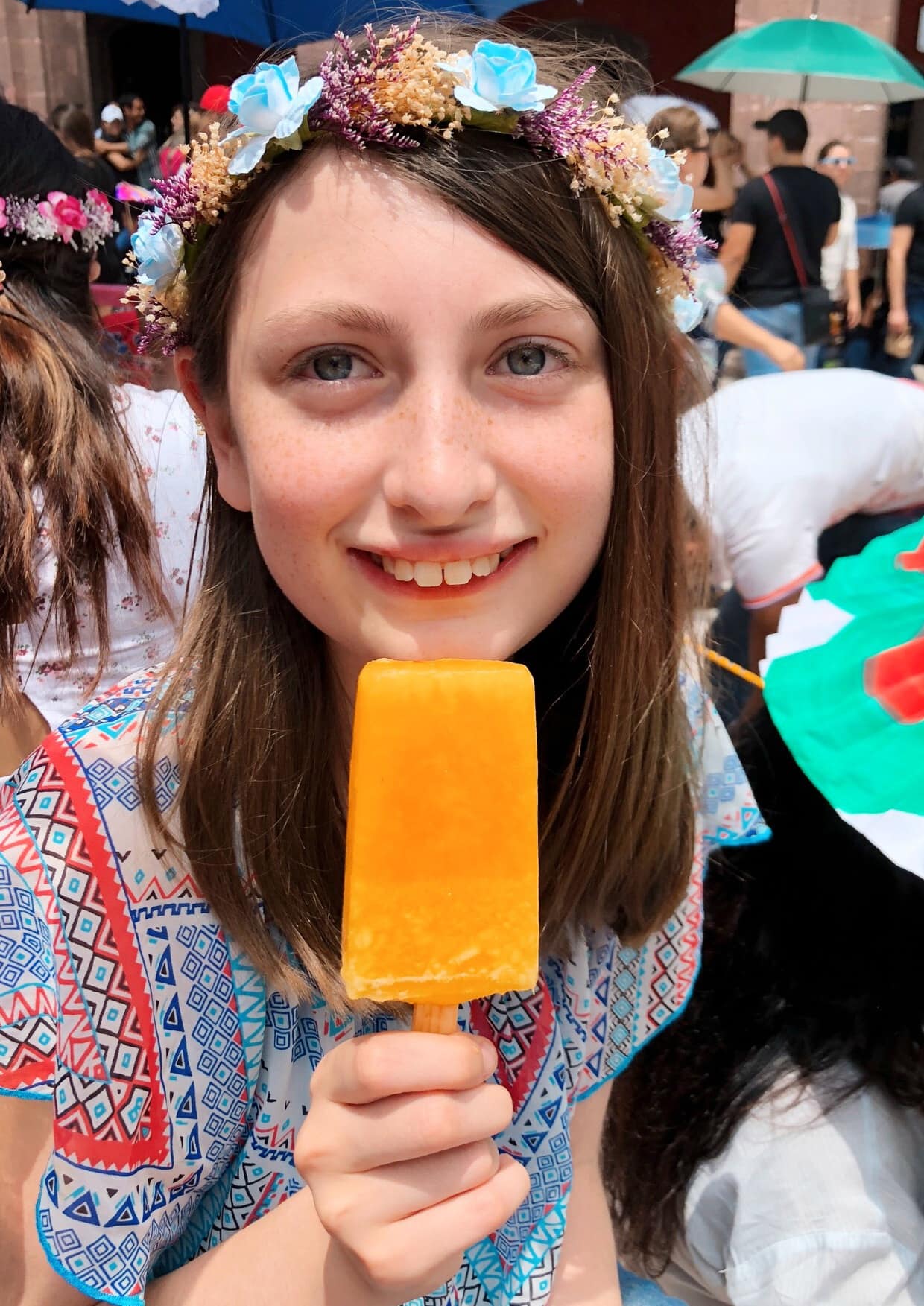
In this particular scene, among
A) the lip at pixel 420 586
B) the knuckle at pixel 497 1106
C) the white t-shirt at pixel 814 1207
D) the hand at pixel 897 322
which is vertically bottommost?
the hand at pixel 897 322

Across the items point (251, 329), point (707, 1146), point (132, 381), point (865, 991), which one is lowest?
point (707, 1146)

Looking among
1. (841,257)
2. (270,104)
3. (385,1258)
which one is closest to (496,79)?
(270,104)

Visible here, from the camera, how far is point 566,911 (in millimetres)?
1493

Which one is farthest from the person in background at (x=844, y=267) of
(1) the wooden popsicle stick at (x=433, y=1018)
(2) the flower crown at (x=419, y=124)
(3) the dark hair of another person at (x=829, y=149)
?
(1) the wooden popsicle stick at (x=433, y=1018)

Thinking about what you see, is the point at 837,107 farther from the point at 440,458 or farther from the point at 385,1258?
the point at 385,1258

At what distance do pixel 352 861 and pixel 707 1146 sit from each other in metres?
1.04

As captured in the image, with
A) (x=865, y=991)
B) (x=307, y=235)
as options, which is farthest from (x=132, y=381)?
(x=865, y=991)

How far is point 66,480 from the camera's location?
7.27 feet

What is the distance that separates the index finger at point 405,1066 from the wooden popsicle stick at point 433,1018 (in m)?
0.02

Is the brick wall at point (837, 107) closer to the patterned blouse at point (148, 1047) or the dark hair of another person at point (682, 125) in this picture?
the dark hair of another person at point (682, 125)

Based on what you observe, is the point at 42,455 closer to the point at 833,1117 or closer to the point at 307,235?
the point at 307,235

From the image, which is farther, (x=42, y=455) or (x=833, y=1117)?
(x=42, y=455)

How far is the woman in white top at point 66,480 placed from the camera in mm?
2209

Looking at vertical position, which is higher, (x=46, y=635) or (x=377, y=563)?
(x=377, y=563)
